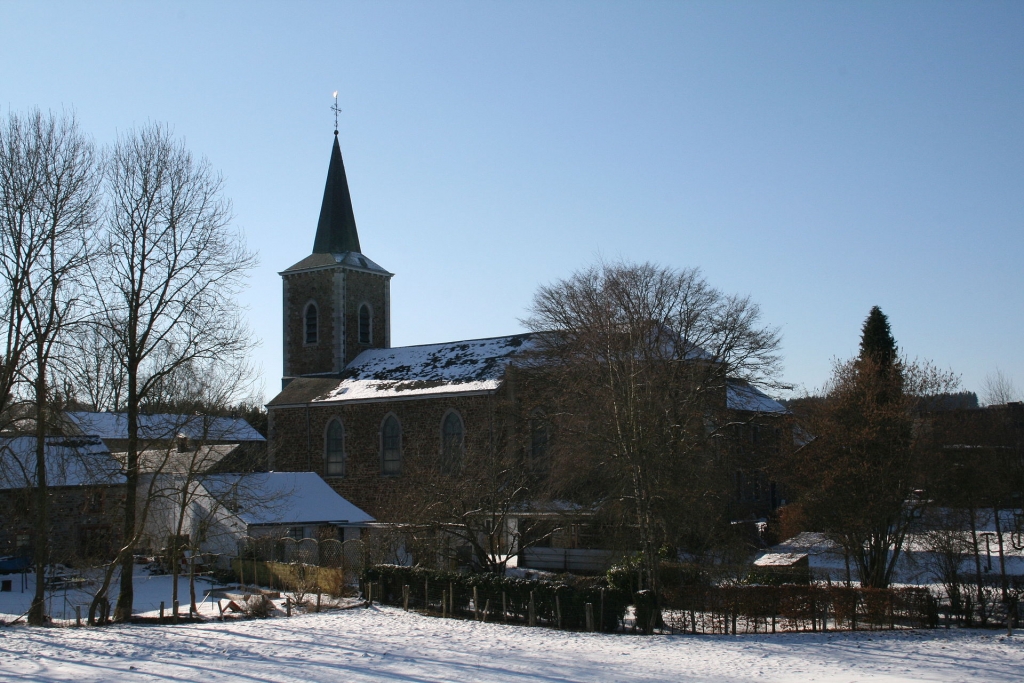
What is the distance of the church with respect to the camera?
35.1 m

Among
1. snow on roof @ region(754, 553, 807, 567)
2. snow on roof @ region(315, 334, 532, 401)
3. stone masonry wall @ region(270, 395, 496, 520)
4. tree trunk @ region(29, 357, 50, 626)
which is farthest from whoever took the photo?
snow on roof @ region(315, 334, 532, 401)

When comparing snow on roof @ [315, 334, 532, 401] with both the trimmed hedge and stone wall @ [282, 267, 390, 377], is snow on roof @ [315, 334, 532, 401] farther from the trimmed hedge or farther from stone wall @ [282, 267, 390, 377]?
the trimmed hedge

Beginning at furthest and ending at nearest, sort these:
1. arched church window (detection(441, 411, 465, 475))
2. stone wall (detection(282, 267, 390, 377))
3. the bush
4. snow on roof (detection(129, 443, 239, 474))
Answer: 1. stone wall (detection(282, 267, 390, 377))
2. arched church window (detection(441, 411, 465, 475))
3. snow on roof (detection(129, 443, 239, 474))
4. the bush

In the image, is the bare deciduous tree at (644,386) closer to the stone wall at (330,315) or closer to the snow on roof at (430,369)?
the snow on roof at (430,369)

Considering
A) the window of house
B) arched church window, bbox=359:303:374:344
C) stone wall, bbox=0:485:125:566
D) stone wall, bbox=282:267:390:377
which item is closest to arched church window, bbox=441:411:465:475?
stone wall, bbox=282:267:390:377

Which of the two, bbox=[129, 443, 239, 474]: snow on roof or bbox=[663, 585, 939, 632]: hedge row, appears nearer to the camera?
bbox=[663, 585, 939, 632]: hedge row

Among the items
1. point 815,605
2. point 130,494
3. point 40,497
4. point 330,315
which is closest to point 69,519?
point 330,315

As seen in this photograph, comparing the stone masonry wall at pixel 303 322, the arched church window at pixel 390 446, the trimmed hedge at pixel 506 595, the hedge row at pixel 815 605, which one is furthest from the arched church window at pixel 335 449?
the hedge row at pixel 815 605

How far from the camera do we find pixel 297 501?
3422 cm

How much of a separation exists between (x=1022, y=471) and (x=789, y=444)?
7.26 meters

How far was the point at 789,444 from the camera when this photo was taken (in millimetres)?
32969

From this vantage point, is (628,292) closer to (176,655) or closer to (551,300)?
(551,300)

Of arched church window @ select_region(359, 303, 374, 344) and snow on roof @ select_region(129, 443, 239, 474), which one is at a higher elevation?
arched church window @ select_region(359, 303, 374, 344)

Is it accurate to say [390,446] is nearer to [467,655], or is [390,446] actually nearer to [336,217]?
[336,217]
